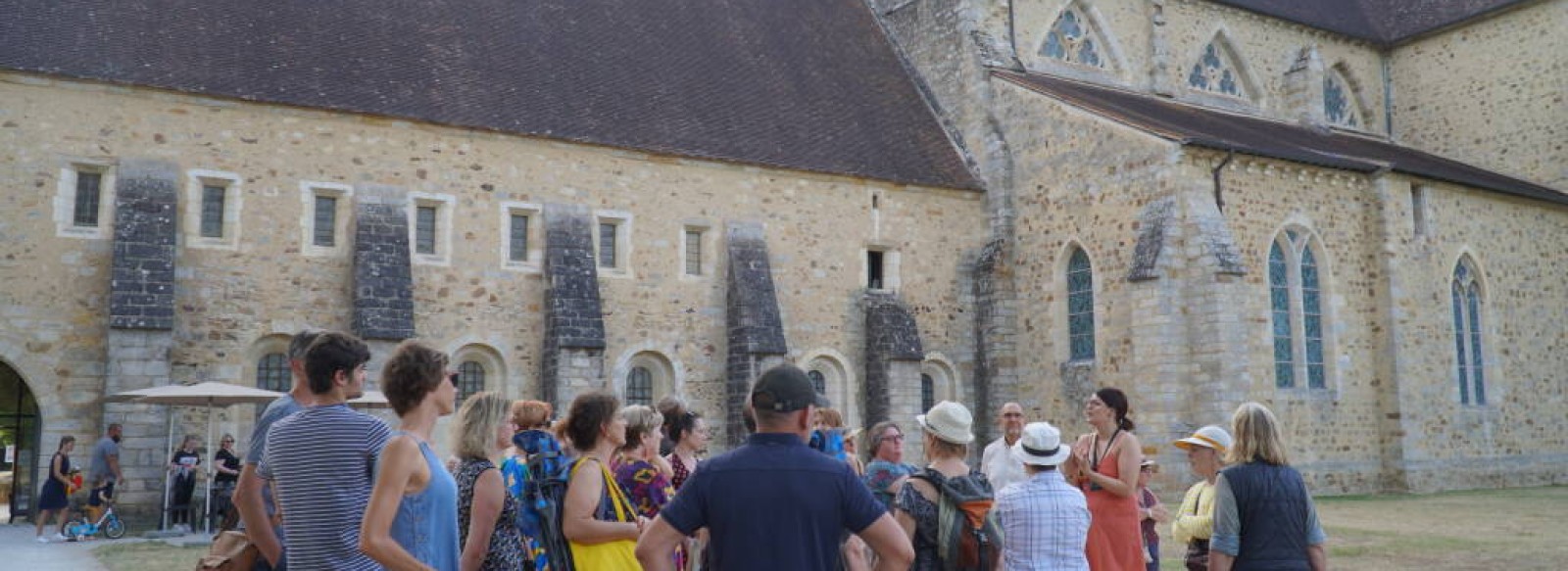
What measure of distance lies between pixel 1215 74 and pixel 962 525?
84.8 ft

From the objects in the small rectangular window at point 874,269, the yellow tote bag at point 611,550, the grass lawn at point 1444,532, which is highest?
the small rectangular window at point 874,269

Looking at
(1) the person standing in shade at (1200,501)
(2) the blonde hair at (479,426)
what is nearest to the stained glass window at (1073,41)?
(1) the person standing in shade at (1200,501)

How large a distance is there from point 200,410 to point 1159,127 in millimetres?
15632

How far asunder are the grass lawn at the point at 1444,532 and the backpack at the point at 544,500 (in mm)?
7527

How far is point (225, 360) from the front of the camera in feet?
57.1

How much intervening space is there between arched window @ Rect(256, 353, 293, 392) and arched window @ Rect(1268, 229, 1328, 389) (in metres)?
15.9

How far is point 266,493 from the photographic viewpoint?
5570 millimetres

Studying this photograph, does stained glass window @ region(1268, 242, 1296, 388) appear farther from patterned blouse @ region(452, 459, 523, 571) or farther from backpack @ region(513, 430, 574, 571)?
patterned blouse @ region(452, 459, 523, 571)

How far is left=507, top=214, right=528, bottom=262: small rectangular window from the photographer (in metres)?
20.0

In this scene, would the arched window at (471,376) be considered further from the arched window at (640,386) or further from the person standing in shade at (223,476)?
the person standing in shade at (223,476)

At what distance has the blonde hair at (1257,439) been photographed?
223 inches

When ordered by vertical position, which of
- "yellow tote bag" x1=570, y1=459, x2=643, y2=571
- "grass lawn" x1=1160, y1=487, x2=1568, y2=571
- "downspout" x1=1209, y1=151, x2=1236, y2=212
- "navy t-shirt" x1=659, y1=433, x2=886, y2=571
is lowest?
"grass lawn" x1=1160, y1=487, x2=1568, y2=571

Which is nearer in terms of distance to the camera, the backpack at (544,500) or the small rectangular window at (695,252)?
the backpack at (544,500)

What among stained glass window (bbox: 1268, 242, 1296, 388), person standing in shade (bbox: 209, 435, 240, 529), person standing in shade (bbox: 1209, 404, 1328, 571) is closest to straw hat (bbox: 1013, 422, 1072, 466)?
person standing in shade (bbox: 1209, 404, 1328, 571)
